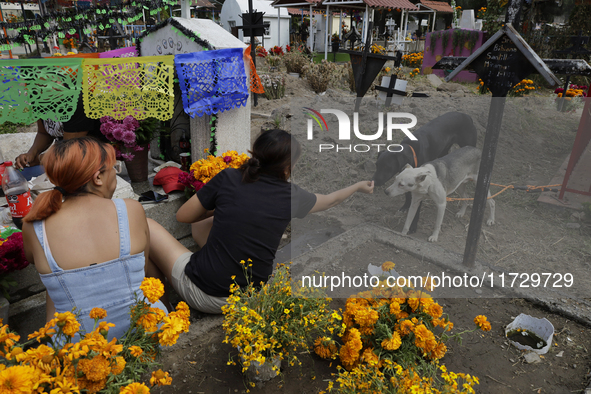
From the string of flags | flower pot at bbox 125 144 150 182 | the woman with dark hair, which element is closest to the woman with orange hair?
the woman with dark hair

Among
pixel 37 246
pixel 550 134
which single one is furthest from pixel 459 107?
pixel 37 246

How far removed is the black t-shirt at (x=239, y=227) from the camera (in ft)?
6.80

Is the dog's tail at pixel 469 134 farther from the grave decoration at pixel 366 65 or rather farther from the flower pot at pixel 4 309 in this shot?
the flower pot at pixel 4 309

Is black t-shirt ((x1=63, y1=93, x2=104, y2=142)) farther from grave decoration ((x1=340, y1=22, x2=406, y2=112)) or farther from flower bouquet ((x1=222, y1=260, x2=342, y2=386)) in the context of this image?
grave decoration ((x1=340, y1=22, x2=406, y2=112))

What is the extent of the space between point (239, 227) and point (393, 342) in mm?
958

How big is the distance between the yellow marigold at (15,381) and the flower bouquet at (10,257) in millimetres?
1278

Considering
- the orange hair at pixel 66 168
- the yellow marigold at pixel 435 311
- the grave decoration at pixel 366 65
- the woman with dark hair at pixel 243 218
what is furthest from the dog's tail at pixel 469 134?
the orange hair at pixel 66 168

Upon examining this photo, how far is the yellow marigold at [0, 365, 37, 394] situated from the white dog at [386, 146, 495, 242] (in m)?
2.70

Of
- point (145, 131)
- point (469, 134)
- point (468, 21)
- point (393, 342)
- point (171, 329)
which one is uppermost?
point (468, 21)

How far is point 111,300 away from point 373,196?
10.9 ft

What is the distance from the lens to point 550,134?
7.17 metres

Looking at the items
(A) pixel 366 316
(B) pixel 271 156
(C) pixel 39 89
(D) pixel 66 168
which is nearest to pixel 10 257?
(D) pixel 66 168

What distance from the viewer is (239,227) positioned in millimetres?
2066

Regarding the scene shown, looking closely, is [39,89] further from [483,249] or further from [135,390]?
[483,249]
